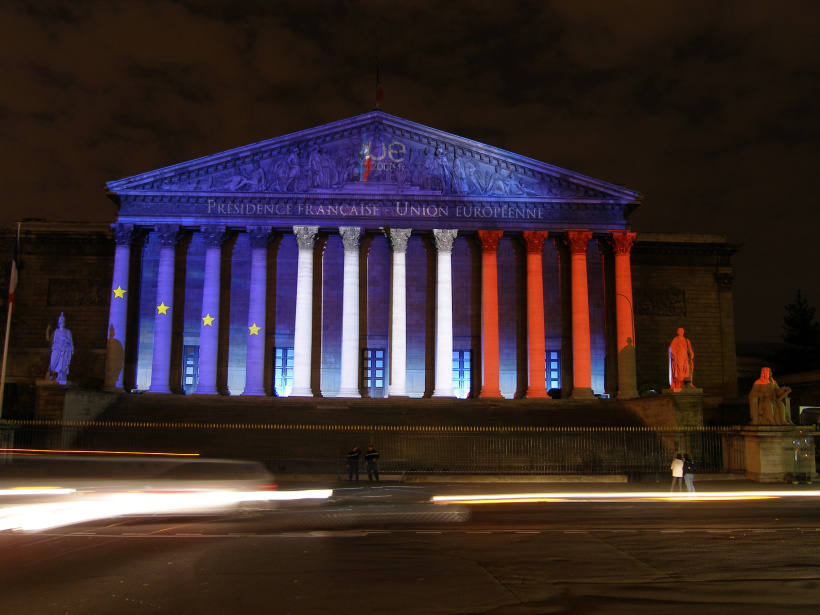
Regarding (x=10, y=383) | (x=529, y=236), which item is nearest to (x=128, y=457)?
(x=529, y=236)

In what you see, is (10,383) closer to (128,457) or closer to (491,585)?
(128,457)

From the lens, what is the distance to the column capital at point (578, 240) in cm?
4028

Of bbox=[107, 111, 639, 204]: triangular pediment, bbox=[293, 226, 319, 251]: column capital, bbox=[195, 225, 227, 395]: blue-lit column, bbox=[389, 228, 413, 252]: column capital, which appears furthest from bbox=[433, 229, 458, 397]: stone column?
bbox=[195, 225, 227, 395]: blue-lit column

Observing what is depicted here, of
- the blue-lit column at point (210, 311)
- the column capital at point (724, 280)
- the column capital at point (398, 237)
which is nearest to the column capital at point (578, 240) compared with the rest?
the column capital at point (398, 237)

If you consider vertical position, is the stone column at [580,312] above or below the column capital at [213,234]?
below

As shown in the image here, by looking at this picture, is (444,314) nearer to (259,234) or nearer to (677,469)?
(259,234)

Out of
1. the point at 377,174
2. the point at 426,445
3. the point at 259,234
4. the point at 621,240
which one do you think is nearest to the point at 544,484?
the point at 426,445

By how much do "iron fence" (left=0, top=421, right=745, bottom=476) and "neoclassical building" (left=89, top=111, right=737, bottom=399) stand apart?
28.3ft

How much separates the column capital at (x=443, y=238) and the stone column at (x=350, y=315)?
397cm

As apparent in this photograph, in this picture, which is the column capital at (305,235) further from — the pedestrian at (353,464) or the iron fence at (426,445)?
the pedestrian at (353,464)

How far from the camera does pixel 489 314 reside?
1576 inches

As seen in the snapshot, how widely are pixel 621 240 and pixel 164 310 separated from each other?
934 inches

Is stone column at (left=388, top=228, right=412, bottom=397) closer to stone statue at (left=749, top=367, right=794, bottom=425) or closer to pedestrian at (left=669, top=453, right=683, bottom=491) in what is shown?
stone statue at (left=749, top=367, right=794, bottom=425)

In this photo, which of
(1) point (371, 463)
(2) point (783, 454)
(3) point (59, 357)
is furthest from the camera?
(3) point (59, 357)
